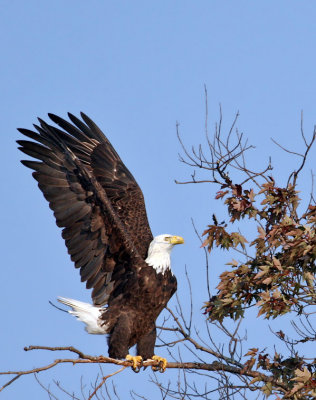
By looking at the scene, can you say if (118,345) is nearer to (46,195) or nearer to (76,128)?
(46,195)

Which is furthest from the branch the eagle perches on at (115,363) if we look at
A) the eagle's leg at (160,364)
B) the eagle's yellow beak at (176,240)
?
the eagle's yellow beak at (176,240)

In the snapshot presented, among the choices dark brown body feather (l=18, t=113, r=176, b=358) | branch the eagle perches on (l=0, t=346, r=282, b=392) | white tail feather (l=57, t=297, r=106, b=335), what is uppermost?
dark brown body feather (l=18, t=113, r=176, b=358)

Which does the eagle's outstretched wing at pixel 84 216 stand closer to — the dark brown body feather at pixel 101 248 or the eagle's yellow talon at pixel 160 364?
the dark brown body feather at pixel 101 248

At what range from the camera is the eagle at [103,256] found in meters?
6.05

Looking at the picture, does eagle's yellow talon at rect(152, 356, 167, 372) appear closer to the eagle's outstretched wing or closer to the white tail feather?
the white tail feather

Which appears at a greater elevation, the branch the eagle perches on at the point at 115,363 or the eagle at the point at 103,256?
the eagle at the point at 103,256

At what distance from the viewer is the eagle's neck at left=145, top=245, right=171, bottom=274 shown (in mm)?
6215

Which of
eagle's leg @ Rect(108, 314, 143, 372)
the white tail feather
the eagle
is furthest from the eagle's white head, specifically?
the white tail feather

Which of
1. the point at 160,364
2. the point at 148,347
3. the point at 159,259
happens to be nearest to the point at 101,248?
the point at 159,259

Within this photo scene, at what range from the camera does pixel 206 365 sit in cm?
526

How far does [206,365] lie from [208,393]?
0.22m

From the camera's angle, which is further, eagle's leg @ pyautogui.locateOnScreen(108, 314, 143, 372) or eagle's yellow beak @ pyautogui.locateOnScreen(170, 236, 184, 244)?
eagle's yellow beak @ pyautogui.locateOnScreen(170, 236, 184, 244)

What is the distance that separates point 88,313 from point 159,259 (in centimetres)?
85

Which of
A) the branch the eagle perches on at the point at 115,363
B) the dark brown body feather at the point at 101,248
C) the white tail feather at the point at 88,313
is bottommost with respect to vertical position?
the branch the eagle perches on at the point at 115,363
